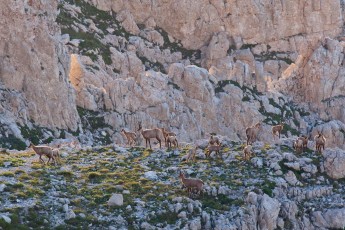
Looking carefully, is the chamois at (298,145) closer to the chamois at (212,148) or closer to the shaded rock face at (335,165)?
the shaded rock face at (335,165)

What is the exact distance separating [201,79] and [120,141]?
90.3 ft

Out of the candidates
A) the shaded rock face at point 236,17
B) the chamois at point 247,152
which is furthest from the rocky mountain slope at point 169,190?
the shaded rock face at point 236,17

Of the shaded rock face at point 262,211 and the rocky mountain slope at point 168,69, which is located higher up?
the rocky mountain slope at point 168,69

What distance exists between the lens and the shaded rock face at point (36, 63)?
71.7 metres

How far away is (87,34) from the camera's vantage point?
118 m

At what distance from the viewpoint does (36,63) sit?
7350cm

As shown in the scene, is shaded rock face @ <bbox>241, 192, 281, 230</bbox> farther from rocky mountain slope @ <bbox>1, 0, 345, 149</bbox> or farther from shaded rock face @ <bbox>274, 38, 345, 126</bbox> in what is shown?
shaded rock face @ <bbox>274, 38, 345, 126</bbox>

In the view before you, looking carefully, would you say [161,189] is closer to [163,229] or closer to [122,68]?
[163,229]

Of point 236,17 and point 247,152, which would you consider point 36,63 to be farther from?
point 236,17

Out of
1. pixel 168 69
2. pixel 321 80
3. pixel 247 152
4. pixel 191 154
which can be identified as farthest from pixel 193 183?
pixel 321 80

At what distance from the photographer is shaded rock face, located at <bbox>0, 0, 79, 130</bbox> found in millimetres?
71688

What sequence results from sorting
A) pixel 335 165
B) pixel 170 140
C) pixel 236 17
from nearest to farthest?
pixel 335 165 → pixel 170 140 → pixel 236 17

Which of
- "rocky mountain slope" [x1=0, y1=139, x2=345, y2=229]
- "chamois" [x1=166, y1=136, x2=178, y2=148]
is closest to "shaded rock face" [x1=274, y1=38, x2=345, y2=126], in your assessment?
"rocky mountain slope" [x1=0, y1=139, x2=345, y2=229]

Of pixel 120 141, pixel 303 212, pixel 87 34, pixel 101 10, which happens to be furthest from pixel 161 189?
pixel 101 10
